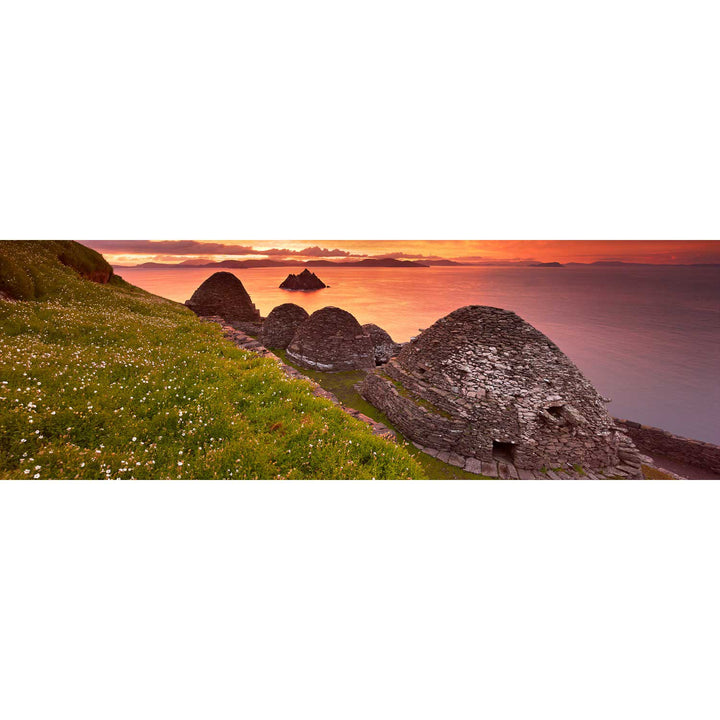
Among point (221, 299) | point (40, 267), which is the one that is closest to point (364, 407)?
point (40, 267)

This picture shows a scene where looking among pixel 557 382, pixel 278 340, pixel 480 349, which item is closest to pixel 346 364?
pixel 278 340

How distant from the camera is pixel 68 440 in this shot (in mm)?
2879

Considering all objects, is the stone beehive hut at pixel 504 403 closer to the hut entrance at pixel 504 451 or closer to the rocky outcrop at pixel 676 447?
the hut entrance at pixel 504 451

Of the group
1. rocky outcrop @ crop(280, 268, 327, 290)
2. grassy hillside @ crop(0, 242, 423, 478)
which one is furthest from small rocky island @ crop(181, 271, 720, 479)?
grassy hillside @ crop(0, 242, 423, 478)

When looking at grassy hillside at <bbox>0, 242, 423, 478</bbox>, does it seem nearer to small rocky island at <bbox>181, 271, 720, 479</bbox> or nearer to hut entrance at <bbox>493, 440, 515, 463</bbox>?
small rocky island at <bbox>181, 271, 720, 479</bbox>

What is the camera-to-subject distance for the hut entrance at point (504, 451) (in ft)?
36.6

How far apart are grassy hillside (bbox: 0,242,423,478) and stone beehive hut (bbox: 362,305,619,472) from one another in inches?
Result: 345

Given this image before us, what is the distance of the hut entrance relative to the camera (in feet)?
36.6

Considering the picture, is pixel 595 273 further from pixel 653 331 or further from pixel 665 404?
pixel 665 404

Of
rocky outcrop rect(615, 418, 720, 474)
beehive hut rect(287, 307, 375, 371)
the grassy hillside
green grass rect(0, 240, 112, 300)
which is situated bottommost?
the grassy hillside

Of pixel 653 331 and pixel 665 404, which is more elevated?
pixel 653 331

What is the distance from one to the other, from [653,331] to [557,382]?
4.88m

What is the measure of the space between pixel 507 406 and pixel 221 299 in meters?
26.4

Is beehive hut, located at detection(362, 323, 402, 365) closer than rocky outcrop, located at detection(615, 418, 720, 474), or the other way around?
rocky outcrop, located at detection(615, 418, 720, 474)
